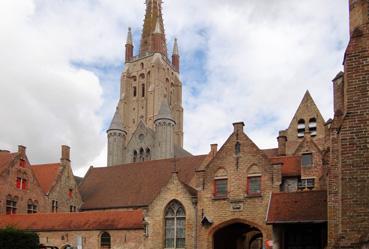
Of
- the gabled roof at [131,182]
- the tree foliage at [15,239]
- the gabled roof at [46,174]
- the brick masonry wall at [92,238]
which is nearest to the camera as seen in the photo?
the tree foliage at [15,239]

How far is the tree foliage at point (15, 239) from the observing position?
2969cm

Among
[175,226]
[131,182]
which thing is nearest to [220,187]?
[175,226]

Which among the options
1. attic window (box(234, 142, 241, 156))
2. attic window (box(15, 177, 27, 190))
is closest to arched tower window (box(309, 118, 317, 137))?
attic window (box(234, 142, 241, 156))

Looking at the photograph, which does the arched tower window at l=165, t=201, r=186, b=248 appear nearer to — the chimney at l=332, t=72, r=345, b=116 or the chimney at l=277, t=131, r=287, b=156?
the chimney at l=277, t=131, r=287, b=156

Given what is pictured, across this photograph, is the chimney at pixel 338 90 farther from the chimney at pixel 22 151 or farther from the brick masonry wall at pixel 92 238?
the chimney at pixel 22 151

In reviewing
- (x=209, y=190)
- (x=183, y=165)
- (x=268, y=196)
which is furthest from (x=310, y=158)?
(x=183, y=165)

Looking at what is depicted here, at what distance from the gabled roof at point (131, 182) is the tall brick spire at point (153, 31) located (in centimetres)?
5224

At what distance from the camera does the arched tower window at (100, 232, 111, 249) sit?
3512 centimetres

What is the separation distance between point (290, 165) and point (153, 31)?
72.8 metres

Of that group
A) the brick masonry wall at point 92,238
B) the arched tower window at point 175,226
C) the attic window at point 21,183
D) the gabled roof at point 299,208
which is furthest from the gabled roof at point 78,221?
the gabled roof at point 299,208

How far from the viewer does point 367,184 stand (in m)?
11.8

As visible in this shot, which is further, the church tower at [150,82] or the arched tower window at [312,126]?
the church tower at [150,82]

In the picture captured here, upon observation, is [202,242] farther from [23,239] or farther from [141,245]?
[23,239]

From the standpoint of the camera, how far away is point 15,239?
98.7 feet
